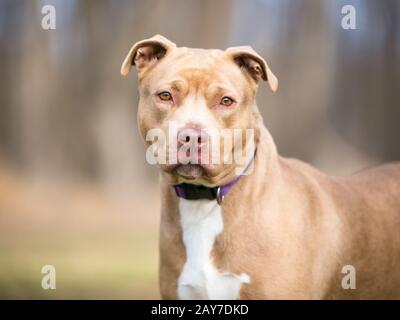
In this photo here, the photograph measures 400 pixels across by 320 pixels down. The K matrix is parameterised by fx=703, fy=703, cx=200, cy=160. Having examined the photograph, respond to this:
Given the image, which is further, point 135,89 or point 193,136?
point 135,89

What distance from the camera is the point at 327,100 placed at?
7219 millimetres

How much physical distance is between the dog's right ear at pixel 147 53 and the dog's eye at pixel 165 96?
31 cm

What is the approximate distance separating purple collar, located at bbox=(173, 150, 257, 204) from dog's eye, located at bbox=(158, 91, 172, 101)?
1.48 ft

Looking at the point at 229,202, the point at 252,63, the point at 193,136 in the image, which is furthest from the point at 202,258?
the point at 252,63

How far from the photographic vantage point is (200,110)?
3.44 meters

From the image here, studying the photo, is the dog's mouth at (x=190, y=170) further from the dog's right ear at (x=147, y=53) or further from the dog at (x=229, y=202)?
the dog's right ear at (x=147, y=53)

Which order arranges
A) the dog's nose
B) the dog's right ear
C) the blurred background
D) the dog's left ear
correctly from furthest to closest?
the blurred background < the dog's right ear < the dog's left ear < the dog's nose

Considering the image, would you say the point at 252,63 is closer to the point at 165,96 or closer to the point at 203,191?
the point at 165,96

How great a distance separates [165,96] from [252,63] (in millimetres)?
515

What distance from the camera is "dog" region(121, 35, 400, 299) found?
3.49m

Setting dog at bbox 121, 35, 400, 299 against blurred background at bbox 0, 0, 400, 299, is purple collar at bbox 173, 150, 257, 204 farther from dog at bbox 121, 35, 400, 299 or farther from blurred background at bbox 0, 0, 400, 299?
blurred background at bbox 0, 0, 400, 299

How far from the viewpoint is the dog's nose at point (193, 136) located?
327cm

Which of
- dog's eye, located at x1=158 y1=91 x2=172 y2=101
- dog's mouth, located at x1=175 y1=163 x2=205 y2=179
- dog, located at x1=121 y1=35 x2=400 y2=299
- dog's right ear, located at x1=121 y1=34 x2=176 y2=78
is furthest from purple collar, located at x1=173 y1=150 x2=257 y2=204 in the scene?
dog's right ear, located at x1=121 y1=34 x2=176 y2=78
